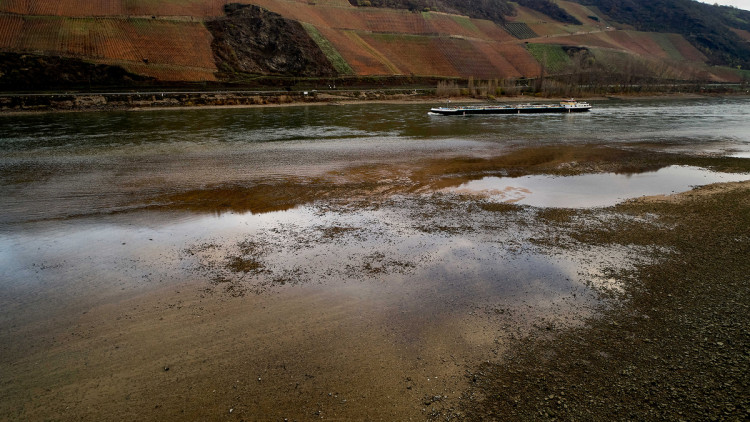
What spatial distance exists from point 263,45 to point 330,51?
47.9 feet

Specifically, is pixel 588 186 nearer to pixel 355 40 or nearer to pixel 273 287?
pixel 273 287

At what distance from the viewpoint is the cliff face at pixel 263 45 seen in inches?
3334

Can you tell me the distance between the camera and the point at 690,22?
6363 inches

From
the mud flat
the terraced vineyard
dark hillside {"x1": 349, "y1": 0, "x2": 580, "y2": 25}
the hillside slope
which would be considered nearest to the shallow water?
the mud flat

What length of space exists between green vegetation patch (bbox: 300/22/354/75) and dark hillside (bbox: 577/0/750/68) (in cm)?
12762

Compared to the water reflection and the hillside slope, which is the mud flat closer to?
the water reflection

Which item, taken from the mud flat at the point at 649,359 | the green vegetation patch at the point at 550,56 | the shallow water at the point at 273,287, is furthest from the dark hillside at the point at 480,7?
the mud flat at the point at 649,359

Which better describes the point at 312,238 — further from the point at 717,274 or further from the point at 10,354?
the point at 717,274

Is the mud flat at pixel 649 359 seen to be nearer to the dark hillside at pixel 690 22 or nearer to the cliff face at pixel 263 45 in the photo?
the cliff face at pixel 263 45

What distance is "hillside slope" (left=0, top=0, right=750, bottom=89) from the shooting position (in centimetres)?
7306

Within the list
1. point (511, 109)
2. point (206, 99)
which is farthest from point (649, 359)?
point (206, 99)

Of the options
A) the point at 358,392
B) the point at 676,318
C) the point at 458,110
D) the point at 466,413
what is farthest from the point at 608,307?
the point at 458,110

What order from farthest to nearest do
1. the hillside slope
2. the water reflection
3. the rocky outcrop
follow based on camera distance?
the hillside slope → the rocky outcrop → the water reflection

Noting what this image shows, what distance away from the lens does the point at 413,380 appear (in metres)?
6.28
